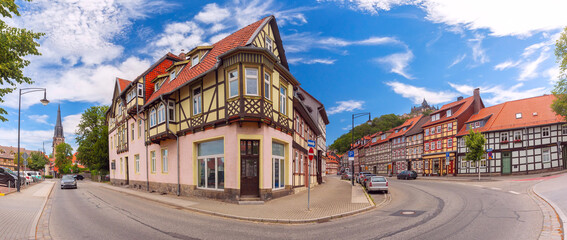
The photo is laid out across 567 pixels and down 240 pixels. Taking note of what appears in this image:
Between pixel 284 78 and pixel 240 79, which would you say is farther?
pixel 284 78

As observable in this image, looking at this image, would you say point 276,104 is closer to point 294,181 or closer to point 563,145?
point 294,181

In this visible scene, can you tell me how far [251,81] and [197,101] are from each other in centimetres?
456

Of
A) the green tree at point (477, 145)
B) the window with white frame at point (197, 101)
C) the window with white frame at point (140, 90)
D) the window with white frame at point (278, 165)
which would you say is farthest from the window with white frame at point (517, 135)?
the window with white frame at point (140, 90)

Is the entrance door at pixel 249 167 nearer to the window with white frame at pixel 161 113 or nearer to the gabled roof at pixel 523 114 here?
the window with white frame at pixel 161 113

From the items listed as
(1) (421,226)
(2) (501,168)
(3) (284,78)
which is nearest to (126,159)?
(3) (284,78)

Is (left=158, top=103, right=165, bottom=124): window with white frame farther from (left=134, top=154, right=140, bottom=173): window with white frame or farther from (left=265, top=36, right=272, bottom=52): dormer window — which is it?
(left=134, top=154, right=140, bottom=173): window with white frame

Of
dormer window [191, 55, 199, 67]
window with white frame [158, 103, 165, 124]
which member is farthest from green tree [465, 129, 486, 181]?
window with white frame [158, 103, 165, 124]

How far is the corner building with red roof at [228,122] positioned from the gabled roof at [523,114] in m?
32.3

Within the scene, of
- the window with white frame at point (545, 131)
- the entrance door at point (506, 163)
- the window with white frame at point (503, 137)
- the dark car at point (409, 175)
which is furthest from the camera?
the dark car at point (409, 175)

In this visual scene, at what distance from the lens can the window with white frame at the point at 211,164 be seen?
15.5 metres

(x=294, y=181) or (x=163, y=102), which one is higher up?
(x=163, y=102)

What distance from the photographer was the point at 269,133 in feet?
50.6

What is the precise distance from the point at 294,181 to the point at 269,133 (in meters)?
5.60

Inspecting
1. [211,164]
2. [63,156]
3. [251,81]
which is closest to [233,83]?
[251,81]
